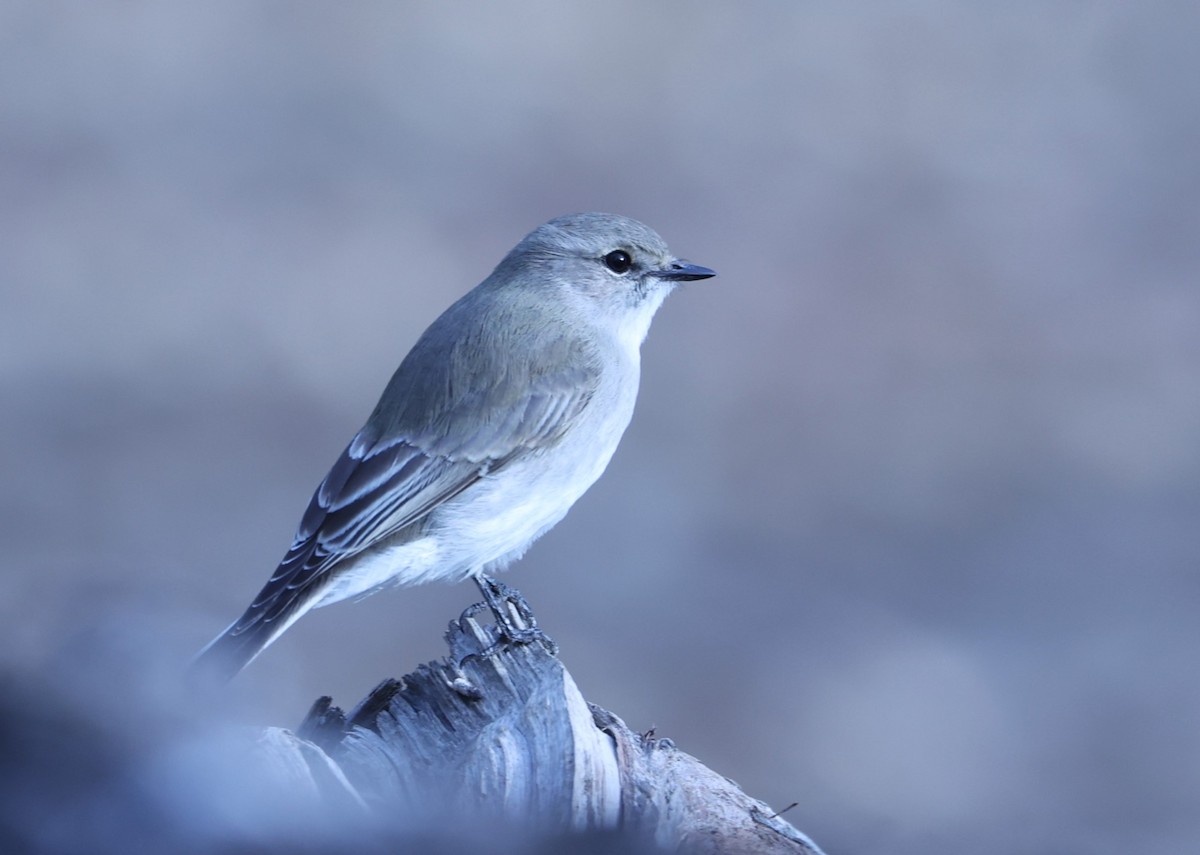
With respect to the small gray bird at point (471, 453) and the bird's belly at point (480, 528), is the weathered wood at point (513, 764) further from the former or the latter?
the bird's belly at point (480, 528)

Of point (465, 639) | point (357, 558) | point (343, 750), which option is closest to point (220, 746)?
Result: point (343, 750)

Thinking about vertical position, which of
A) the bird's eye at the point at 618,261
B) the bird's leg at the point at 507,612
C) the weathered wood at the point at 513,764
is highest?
the bird's eye at the point at 618,261

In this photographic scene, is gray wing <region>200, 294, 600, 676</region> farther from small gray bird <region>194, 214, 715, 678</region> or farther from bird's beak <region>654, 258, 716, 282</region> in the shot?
bird's beak <region>654, 258, 716, 282</region>

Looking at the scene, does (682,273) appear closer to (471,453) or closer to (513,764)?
(471,453)

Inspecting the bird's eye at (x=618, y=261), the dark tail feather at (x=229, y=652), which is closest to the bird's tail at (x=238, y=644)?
the dark tail feather at (x=229, y=652)

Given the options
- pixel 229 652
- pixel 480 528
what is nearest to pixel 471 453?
pixel 480 528
